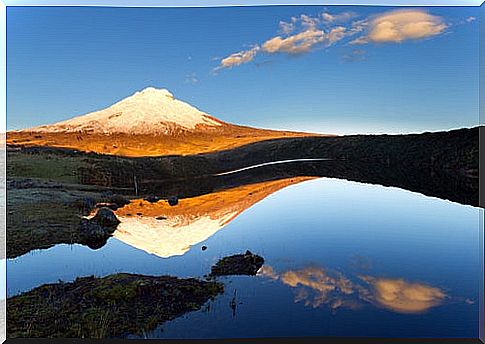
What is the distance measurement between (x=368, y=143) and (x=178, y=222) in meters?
2.31

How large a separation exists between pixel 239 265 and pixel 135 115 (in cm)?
195

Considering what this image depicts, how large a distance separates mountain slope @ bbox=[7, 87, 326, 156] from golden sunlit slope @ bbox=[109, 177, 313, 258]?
2.00ft

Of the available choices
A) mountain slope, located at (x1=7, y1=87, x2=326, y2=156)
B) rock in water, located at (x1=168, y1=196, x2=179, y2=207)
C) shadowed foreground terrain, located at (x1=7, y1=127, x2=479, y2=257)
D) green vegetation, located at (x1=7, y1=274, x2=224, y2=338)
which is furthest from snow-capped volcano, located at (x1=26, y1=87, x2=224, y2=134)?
green vegetation, located at (x1=7, y1=274, x2=224, y2=338)

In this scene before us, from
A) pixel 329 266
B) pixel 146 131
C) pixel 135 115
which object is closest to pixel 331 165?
pixel 329 266

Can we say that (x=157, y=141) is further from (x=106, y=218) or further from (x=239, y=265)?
(x=239, y=265)

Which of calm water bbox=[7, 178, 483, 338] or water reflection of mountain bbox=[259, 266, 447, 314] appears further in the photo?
water reflection of mountain bbox=[259, 266, 447, 314]

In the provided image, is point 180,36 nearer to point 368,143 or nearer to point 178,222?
point 178,222

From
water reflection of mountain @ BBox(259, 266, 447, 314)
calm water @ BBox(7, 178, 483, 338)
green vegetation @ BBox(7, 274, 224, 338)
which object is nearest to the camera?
green vegetation @ BBox(7, 274, 224, 338)

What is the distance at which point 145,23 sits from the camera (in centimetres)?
596

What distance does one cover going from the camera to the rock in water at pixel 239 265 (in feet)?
18.4

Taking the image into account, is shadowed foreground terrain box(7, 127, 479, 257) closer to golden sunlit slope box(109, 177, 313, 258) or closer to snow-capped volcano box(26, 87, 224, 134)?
golden sunlit slope box(109, 177, 313, 258)

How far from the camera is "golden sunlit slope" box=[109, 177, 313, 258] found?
585cm

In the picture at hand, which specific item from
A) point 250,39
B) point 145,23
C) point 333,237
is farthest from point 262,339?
point 145,23

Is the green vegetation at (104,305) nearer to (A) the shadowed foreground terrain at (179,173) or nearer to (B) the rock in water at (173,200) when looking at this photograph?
(A) the shadowed foreground terrain at (179,173)
